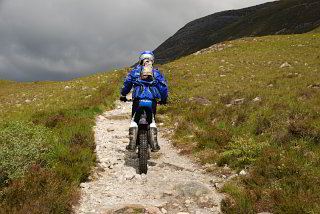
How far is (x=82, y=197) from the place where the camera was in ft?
23.3

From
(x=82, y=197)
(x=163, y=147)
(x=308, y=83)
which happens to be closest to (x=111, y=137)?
(x=163, y=147)

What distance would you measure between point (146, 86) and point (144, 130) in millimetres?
1279

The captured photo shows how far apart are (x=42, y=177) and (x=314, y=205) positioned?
5238 mm

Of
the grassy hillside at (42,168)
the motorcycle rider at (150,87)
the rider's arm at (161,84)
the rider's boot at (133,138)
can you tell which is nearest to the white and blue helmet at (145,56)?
the motorcycle rider at (150,87)

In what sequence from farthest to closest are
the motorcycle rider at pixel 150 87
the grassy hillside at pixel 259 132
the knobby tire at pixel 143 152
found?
the motorcycle rider at pixel 150 87
the knobby tire at pixel 143 152
the grassy hillside at pixel 259 132

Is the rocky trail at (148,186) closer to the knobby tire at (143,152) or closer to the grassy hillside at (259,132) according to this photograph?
the knobby tire at (143,152)

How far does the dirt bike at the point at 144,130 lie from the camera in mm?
8867

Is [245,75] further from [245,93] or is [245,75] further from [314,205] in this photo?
[314,205]

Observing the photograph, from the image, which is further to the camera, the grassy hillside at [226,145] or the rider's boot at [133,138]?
the rider's boot at [133,138]

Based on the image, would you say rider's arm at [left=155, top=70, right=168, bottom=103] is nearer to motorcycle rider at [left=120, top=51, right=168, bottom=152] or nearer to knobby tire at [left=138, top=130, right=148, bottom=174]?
motorcycle rider at [left=120, top=51, right=168, bottom=152]

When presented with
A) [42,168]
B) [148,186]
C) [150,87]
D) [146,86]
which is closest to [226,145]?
[150,87]

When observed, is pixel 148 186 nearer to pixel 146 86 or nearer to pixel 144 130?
pixel 144 130

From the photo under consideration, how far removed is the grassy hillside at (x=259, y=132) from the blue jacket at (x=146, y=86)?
2.50m

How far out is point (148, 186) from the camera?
810 cm
